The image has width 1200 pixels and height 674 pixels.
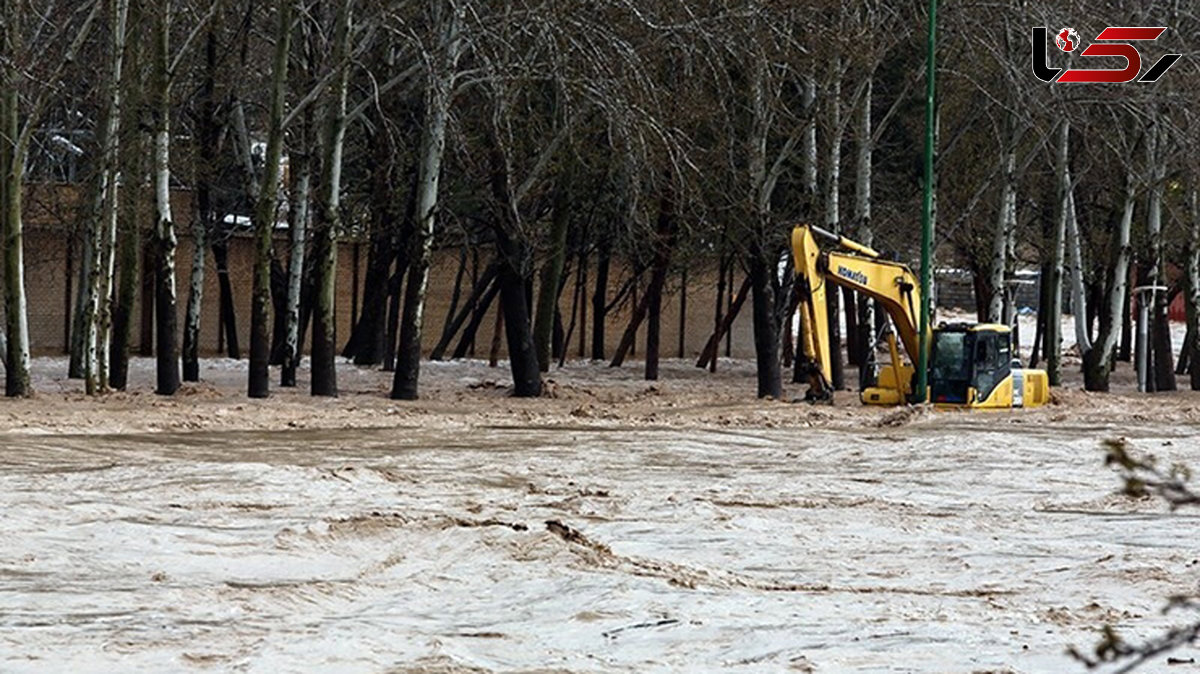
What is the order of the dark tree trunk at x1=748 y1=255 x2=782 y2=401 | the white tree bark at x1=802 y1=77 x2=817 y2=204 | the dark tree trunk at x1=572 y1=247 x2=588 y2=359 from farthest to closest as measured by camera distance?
1. the dark tree trunk at x1=572 y1=247 x2=588 y2=359
2. the white tree bark at x1=802 y1=77 x2=817 y2=204
3. the dark tree trunk at x1=748 y1=255 x2=782 y2=401

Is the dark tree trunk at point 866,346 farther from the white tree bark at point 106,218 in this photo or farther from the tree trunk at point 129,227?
the white tree bark at point 106,218

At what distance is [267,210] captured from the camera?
27.9 m

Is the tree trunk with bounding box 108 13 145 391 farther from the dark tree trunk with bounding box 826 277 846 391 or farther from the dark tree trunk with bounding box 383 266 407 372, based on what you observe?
the dark tree trunk with bounding box 826 277 846 391

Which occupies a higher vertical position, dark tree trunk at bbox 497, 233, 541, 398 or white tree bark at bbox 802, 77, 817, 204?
white tree bark at bbox 802, 77, 817, 204

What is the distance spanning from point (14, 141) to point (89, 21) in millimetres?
1799

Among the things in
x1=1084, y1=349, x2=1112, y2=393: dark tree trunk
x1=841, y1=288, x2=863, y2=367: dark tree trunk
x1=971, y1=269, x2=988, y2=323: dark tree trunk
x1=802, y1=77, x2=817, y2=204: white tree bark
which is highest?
x1=802, y1=77, x2=817, y2=204: white tree bark

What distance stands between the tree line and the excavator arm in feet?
5.23

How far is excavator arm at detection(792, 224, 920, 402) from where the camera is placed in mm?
28984

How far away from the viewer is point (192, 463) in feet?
65.0

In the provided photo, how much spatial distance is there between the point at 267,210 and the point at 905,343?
32.4ft

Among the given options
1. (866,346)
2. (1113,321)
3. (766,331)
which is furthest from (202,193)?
(1113,321)

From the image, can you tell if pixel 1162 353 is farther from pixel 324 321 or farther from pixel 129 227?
pixel 129 227

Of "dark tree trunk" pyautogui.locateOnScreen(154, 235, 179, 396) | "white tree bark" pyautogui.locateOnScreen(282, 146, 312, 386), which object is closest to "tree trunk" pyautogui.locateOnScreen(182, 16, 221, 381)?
"white tree bark" pyautogui.locateOnScreen(282, 146, 312, 386)

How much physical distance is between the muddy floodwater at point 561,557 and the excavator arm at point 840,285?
18.5ft
